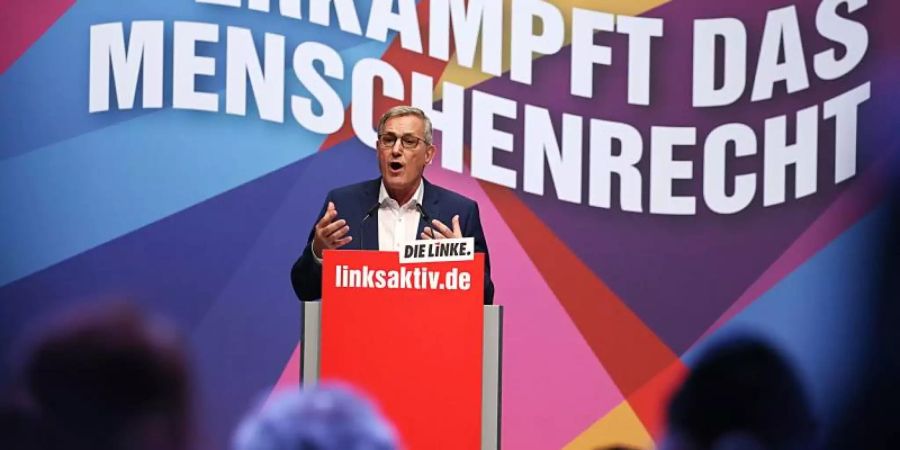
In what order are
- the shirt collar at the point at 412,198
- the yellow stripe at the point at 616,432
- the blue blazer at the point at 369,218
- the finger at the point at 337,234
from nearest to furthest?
the finger at the point at 337,234
the blue blazer at the point at 369,218
the shirt collar at the point at 412,198
the yellow stripe at the point at 616,432

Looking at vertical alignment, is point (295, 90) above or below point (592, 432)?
above

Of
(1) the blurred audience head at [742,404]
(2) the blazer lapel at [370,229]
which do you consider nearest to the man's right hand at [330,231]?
(2) the blazer lapel at [370,229]

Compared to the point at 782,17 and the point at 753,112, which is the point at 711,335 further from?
the point at 782,17

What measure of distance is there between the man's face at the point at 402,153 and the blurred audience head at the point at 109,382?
1.14 meters

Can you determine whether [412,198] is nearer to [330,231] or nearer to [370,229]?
[370,229]

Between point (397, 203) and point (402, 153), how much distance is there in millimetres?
212

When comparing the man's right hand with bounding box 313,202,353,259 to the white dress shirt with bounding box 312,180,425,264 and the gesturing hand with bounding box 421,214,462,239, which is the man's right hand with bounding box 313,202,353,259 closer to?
the gesturing hand with bounding box 421,214,462,239

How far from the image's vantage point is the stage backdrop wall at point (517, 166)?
212 inches

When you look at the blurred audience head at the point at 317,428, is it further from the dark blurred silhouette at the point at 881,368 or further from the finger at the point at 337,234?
the dark blurred silhouette at the point at 881,368

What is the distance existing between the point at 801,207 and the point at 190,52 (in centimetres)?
288

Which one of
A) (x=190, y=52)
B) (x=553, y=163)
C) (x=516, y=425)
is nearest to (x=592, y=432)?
(x=516, y=425)

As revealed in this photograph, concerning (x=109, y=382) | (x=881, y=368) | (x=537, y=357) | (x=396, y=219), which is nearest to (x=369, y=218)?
(x=396, y=219)

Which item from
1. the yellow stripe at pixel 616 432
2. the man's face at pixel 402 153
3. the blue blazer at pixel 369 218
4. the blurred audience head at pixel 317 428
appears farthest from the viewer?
the yellow stripe at pixel 616 432

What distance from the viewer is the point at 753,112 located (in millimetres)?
5480
